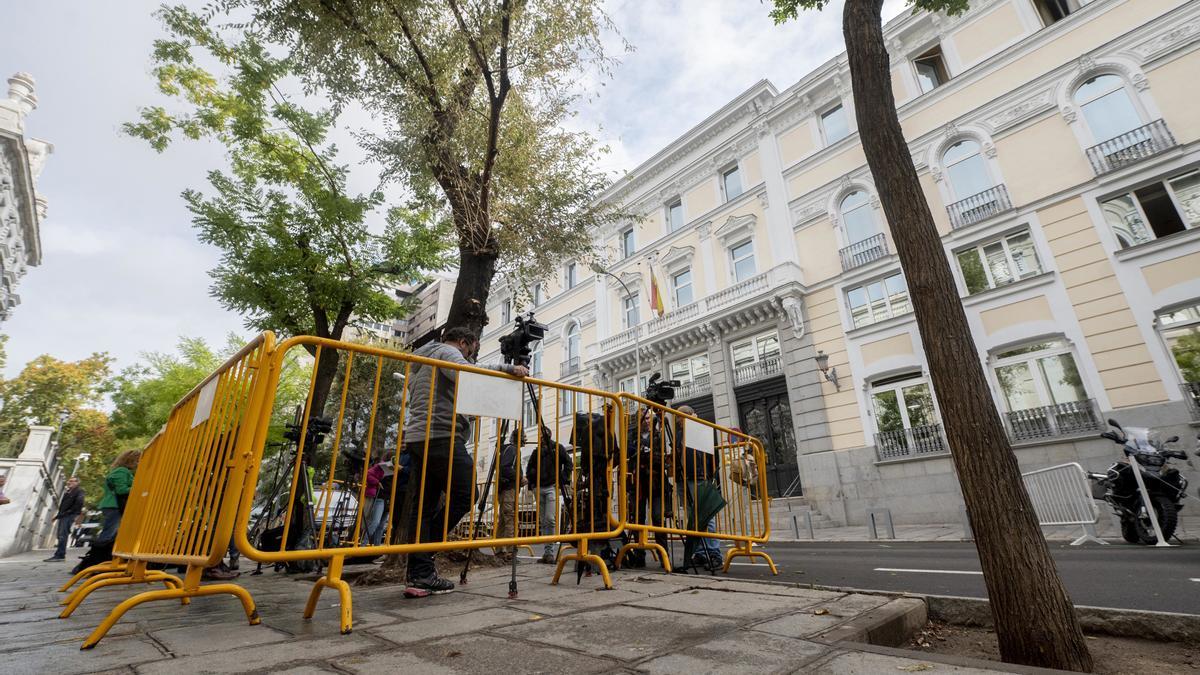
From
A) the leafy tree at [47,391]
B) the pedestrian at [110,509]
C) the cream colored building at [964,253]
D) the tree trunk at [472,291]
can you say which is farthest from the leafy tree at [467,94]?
the leafy tree at [47,391]

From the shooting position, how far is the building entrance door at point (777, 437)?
14.8 metres

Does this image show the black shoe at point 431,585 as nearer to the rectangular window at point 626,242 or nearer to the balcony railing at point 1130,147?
the balcony railing at point 1130,147

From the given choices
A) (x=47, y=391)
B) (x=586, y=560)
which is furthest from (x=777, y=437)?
(x=47, y=391)

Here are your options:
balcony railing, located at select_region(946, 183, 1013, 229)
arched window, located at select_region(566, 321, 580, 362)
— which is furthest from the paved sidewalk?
arched window, located at select_region(566, 321, 580, 362)

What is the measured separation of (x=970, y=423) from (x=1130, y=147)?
534 inches

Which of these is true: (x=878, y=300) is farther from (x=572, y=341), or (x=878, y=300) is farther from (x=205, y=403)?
(x=205, y=403)

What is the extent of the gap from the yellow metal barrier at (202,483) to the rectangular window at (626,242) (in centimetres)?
1941

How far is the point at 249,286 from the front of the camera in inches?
347

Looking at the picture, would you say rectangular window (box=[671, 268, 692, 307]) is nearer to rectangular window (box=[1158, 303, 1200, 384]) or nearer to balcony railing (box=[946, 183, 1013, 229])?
balcony railing (box=[946, 183, 1013, 229])

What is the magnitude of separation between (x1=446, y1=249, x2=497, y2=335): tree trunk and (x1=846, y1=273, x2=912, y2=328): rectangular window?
1134cm

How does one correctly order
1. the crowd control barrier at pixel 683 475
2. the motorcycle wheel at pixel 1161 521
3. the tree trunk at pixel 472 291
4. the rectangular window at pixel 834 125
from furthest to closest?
1. the rectangular window at pixel 834 125
2. the motorcycle wheel at pixel 1161 521
3. the tree trunk at pixel 472 291
4. the crowd control barrier at pixel 683 475

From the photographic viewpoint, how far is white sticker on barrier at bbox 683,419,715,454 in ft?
14.4

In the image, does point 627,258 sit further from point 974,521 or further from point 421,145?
point 974,521

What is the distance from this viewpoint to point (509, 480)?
5266mm
